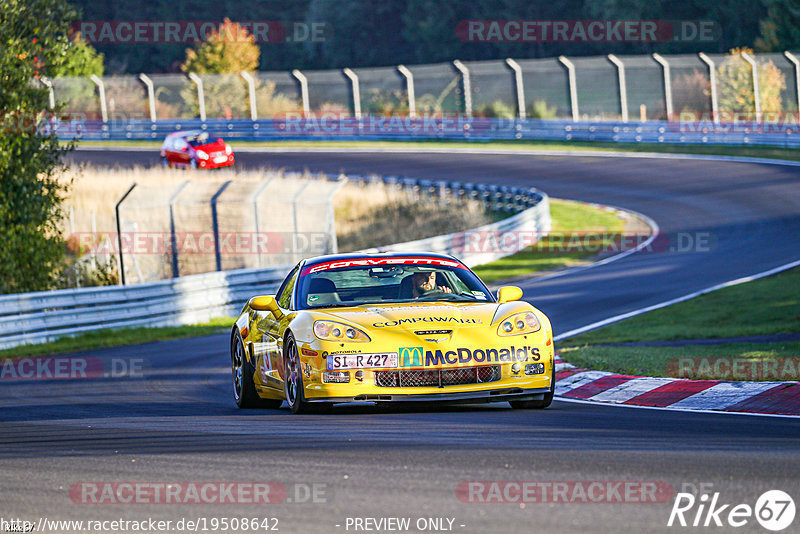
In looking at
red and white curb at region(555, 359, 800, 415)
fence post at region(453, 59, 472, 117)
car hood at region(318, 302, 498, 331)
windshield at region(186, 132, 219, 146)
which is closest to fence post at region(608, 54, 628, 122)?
fence post at region(453, 59, 472, 117)

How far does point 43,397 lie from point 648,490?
7983 millimetres

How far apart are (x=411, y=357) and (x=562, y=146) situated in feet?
131

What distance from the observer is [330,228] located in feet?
88.0

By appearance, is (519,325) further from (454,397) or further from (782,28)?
(782,28)

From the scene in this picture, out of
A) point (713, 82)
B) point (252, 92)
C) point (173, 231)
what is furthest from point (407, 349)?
point (252, 92)

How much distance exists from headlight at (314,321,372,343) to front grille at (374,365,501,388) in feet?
0.98

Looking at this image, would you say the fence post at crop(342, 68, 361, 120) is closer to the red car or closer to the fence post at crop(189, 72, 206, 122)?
the fence post at crop(189, 72, 206, 122)

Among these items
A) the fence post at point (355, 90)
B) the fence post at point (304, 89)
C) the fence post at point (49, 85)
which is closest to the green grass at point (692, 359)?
the fence post at point (49, 85)

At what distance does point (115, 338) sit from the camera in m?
18.9

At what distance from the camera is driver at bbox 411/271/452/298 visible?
9.93 m

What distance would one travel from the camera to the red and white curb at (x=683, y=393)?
350 inches

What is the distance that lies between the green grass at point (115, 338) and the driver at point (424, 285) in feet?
30.6

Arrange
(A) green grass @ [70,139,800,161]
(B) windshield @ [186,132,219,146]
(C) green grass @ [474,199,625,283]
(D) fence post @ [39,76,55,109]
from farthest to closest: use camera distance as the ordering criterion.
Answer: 1. (B) windshield @ [186,132,219,146]
2. (A) green grass @ [70,139,800,161]
3. (C) green grass @ [474,199,625,283]
4. (D) fence post @ [39,76,55,109]

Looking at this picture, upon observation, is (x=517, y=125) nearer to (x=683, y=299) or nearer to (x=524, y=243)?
(x=524, y=243)
